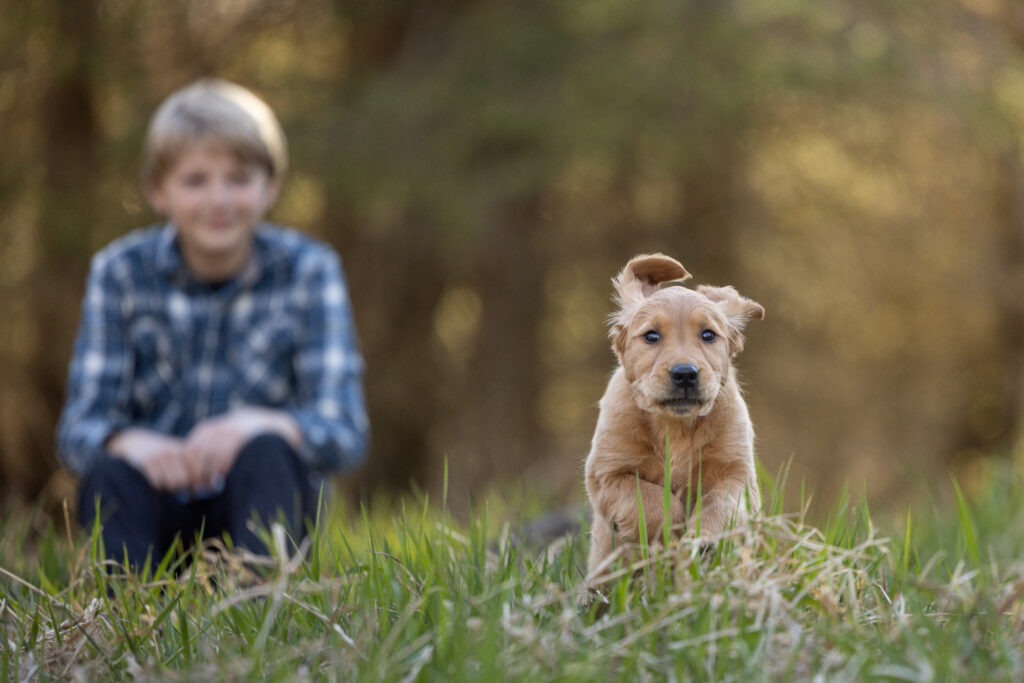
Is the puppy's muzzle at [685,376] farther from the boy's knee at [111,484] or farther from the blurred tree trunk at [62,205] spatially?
the blurred tree trunk at [62,205]

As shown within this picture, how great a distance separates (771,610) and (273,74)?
6340 millimetres

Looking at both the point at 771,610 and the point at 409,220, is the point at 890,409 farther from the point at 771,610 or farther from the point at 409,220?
the point at 771,610

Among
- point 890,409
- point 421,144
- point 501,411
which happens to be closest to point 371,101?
point 421,144

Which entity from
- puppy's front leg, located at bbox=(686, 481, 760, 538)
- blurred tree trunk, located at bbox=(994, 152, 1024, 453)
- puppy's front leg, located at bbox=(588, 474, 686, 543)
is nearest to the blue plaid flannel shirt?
puppy's front leg, located at bbox=(588, 474, 686, 543)

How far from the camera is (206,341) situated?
4285 mm

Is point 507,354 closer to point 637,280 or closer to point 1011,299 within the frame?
point 1011,299

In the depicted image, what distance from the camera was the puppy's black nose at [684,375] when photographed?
1945mm

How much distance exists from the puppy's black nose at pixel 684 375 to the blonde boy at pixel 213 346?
2.06 metres

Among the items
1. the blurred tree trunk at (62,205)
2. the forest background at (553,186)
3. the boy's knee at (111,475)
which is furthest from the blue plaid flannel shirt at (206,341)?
the blurred tree trunk at (62,205)

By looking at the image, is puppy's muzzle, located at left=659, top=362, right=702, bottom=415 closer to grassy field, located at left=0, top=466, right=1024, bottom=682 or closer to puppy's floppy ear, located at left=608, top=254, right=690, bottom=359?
puppy's floppy ear, located at left=608, top=254, right=690, bottom=359

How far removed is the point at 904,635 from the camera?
6.80 ft

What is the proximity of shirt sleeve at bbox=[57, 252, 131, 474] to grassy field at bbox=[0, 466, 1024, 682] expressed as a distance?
4.12 ft

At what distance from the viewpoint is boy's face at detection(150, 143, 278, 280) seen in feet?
13.3

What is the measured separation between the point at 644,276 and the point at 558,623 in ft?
2.40
